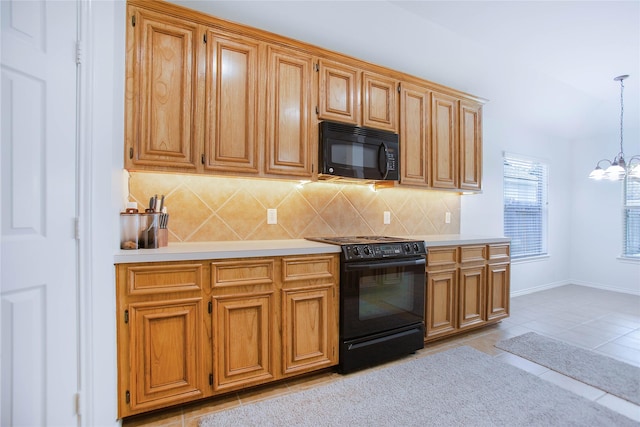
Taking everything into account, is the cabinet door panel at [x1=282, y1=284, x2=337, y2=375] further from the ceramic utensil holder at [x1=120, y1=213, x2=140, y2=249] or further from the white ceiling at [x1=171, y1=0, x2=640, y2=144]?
the white ceiling at [x1=171, y1=0, x2=640, y2=144]

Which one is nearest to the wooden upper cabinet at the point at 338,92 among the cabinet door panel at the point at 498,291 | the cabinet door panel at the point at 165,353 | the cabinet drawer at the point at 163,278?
the cabinet drawer at the point at 163,278

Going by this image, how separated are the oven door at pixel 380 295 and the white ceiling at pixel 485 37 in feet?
6.17

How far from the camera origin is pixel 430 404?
75.4 inches

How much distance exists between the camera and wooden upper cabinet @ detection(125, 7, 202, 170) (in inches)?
74.5

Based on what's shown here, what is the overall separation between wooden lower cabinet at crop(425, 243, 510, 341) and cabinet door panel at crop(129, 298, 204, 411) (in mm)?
1901

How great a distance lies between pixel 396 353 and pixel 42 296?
227cm

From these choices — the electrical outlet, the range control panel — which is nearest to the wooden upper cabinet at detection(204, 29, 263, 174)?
the electrical outlet

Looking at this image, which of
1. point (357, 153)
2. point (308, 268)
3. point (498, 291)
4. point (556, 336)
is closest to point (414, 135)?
point (357, 153)

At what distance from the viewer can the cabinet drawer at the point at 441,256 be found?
273 centimetres

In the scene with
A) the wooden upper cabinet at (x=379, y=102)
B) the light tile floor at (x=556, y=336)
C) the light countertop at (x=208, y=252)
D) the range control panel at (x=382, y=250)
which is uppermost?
the wooden upper cabinet at (x=379, y=102)

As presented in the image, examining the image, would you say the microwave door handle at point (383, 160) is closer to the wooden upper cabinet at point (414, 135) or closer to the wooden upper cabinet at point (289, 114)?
the wooden upper cabinet at point (414, 135)

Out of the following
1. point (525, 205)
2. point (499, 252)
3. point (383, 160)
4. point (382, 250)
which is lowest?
point (499, 252)

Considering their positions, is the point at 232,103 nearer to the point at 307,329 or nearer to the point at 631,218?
the point at 307,329

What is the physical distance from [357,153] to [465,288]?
5.46 feet
